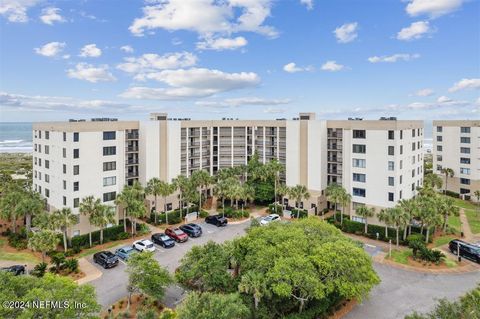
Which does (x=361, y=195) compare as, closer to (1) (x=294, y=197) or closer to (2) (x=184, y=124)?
(1) (x=294, y=197)

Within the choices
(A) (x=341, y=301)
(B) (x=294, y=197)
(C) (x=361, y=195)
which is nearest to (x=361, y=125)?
(C) (x=361, y=195)

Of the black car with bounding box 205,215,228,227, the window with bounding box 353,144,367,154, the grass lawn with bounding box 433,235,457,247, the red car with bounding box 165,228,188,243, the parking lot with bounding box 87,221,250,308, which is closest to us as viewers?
the parking lot with bounding box 87,221,250,308

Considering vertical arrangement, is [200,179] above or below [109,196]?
above

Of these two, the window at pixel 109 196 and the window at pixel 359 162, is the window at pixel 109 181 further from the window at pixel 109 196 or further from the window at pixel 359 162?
the window at pixel 359 162

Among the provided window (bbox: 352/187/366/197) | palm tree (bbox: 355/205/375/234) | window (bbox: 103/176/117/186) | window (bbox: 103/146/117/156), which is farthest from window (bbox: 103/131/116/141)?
window (bbox: 352/187/366/197)

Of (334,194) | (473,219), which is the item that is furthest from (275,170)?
(473,219)

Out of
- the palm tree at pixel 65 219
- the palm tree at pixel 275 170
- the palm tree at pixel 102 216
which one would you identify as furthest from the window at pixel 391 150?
the palm tree at pixel 65 219

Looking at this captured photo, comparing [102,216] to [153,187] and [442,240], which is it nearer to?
[153,187]

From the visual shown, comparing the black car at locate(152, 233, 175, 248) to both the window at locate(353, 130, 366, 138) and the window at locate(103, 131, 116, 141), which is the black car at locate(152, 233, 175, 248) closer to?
the window at locate(103, 131, 116, 141)
